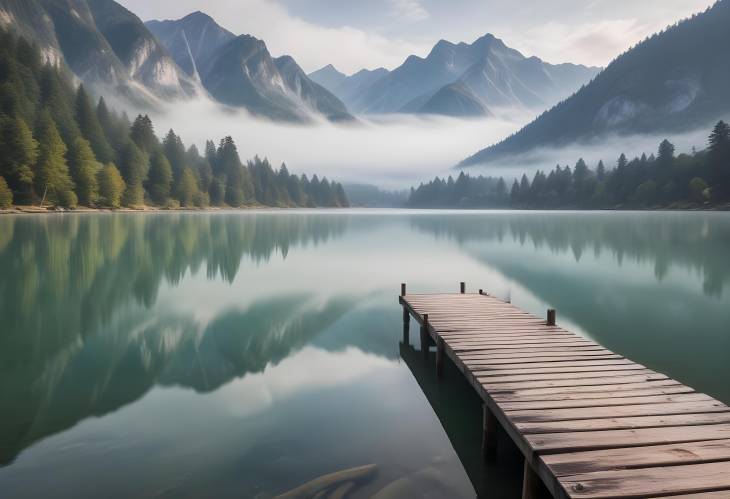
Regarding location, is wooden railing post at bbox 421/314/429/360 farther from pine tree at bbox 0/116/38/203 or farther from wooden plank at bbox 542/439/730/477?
pine tree at bbox 0/116/38/203

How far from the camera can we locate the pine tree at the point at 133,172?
3563 inches

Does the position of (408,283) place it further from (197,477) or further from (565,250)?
(565,250)

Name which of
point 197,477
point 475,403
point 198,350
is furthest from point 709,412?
point 198,350

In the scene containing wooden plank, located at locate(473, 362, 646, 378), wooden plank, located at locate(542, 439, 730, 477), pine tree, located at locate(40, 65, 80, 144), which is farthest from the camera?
pine tree, located at locate(40, 65, 80, 144)

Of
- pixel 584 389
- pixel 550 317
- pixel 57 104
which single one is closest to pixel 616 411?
pixel 584 389

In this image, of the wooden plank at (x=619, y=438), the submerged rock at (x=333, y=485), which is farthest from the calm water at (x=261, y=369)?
the wooden plank at (x=619, y=438)

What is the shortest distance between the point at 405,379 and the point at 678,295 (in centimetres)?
1672

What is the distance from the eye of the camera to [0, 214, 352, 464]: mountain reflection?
29.3 feet

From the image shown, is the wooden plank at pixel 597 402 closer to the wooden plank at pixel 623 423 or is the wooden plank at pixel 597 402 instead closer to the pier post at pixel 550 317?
the wooden plank at pixel 623 423

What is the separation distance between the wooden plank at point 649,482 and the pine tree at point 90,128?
100m

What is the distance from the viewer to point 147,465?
675 centimetres

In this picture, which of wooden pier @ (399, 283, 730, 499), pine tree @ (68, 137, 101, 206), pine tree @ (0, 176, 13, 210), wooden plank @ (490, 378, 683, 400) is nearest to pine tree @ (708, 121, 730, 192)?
wooden pier @ (399, 283, 730, 499)

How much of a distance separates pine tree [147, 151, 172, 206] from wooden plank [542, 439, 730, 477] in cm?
10685

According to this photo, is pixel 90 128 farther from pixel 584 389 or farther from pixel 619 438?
pixel 619 438
